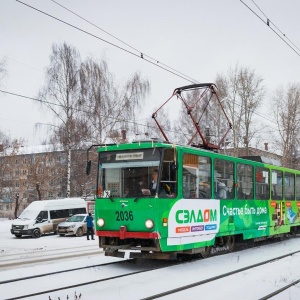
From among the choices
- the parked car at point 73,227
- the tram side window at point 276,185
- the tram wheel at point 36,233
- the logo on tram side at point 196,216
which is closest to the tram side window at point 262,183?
the tram side window at point 276,185

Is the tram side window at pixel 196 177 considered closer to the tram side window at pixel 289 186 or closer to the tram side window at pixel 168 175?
the tram side window at pixel 168 175

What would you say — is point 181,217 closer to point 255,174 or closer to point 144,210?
point 144,210

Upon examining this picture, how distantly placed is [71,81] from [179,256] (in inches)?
951

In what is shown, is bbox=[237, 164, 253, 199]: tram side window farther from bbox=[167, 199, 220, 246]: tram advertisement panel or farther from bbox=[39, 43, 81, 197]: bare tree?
bbox=[39, 43, 81, 197]: bare tree

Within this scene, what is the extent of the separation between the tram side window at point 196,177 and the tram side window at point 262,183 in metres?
3.81

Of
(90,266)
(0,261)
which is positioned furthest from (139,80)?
(90,266)

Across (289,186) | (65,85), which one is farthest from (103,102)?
(289,186)

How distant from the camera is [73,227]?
91.9 feet

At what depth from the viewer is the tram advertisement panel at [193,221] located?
11422 mm

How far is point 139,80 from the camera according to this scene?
37969 millimetres

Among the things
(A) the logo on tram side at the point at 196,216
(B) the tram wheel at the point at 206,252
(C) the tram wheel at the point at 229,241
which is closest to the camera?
(A) the logo on tram side at the point at 196,216

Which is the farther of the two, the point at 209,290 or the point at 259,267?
the point at 259,267

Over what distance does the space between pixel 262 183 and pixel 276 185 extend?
1490 millimetres

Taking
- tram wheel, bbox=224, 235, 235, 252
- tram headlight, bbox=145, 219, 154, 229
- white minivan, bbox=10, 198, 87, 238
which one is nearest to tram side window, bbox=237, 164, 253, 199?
tram wheel, bbox=224, 235, 235, 252
